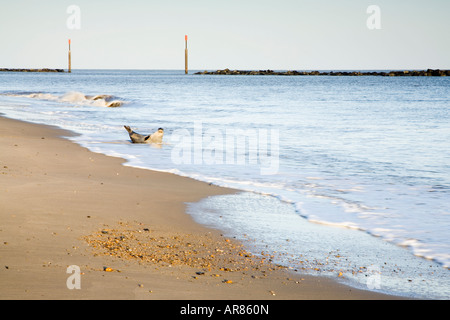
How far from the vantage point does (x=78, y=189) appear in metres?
8.50

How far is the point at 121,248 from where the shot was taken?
5.74 metres

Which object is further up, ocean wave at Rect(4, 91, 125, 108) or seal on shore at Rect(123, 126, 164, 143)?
ocean wave at Rect(4, 91, 125, 108)

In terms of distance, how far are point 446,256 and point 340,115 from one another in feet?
79.2

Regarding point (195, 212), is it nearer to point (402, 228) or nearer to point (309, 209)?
point (309, 209)

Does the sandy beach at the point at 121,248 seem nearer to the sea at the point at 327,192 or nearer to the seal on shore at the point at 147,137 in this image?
the sea at the point at 327,192

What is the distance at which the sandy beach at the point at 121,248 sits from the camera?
4.61m

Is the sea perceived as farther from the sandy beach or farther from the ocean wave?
the ocean wave

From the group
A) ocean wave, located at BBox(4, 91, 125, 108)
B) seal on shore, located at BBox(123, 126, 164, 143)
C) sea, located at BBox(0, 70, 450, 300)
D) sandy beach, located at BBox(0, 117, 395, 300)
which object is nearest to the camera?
sandy beach, located at BBox(0, 117, 395, 300)

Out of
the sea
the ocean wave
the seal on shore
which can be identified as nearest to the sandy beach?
the sea

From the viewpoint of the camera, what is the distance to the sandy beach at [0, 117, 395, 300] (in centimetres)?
461

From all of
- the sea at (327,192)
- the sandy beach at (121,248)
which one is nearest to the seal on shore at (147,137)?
the sea at (327,192)

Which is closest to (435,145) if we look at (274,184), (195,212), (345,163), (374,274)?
(345,163)

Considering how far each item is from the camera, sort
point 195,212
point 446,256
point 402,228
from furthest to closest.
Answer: point 195,212 < point 402,228 < point 446,256
